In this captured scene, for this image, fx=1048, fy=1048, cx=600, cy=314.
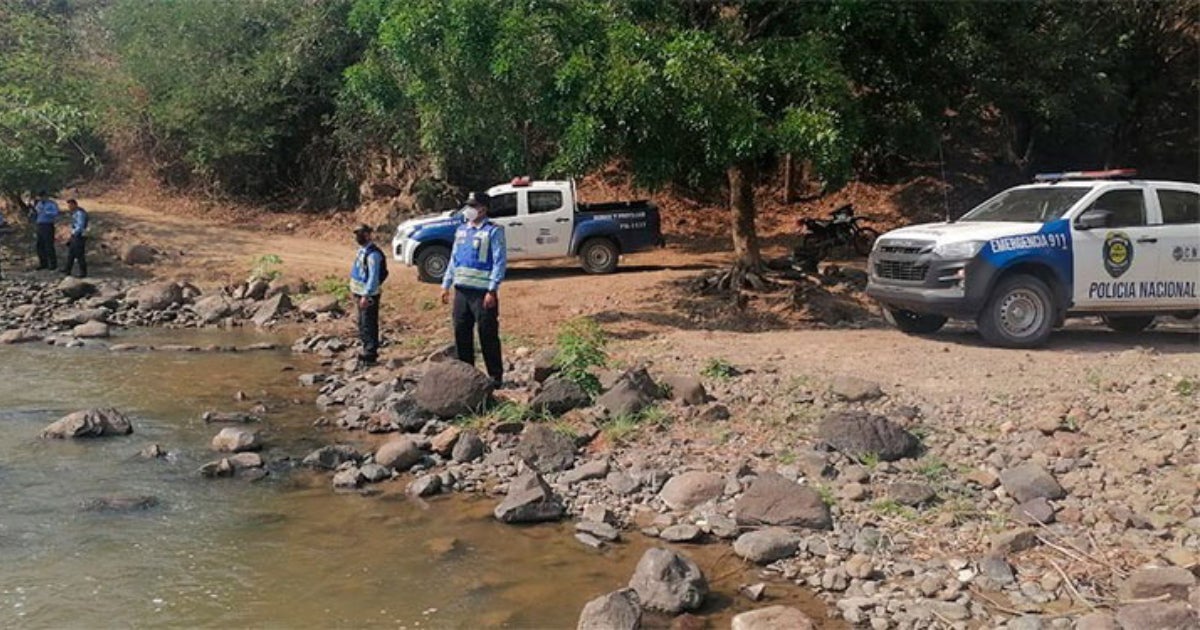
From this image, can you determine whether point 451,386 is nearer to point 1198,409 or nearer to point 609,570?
point 609,570

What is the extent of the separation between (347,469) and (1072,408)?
233 inches

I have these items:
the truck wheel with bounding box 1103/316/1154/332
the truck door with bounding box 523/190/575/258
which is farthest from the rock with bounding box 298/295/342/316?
the truck wheel with bounding box 1103/316/1154/332

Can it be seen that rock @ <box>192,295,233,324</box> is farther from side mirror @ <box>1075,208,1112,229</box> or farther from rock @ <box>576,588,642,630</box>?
rock @ <box>576,588,642,630</box>

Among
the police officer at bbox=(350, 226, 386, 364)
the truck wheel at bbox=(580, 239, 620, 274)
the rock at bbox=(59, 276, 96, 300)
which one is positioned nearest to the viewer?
the police officer at bbox=(350, 226, 386, 364)

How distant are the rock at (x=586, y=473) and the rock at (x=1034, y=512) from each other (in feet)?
9.69

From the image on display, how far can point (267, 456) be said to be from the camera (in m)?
8.86

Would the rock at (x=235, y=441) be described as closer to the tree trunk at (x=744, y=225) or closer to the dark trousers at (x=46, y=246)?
the tree trunk at (x=744, y=225)

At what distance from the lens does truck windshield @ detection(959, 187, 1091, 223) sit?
36.9 ft

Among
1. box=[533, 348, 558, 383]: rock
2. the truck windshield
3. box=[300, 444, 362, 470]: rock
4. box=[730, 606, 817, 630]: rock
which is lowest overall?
box=[730, 606, 817, 630]: rock

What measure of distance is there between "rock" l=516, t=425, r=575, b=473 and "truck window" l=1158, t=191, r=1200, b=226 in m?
7.24

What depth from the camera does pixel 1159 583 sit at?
5.61 m

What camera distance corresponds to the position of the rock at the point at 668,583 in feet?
18.9

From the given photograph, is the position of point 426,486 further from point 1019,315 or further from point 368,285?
point 1019,315

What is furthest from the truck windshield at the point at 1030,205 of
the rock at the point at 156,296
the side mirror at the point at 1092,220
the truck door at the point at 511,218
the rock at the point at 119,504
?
the rock at the point at 156,296
